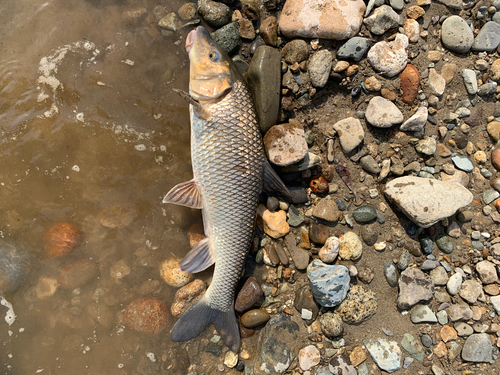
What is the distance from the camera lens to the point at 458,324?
11.2 ft

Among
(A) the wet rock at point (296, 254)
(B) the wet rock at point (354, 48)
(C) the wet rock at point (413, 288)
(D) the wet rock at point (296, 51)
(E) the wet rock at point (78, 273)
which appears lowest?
(C) the wet rock at point (413, 288)

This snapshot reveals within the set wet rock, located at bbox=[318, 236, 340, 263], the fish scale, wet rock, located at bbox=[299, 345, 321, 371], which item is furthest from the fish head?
wet rock, located at bbox=[299, 345, 321, 371]

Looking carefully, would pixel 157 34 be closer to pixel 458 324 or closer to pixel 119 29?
pixel 119 29

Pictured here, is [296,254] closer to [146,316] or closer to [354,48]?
[146,316]

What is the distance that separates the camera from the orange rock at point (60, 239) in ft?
10.9

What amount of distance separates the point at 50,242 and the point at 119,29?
2531mm

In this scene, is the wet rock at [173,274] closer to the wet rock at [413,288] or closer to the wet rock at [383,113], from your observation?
the wet rock at [413,288]

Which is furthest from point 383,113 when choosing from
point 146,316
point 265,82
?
point 146,316

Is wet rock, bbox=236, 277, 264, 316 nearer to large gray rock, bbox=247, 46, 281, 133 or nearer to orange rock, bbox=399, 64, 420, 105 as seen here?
large gray rock, bbox=247, 46, 281, 133

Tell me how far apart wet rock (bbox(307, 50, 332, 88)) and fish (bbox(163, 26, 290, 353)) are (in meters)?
0.83

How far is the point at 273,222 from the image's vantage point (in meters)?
3.50

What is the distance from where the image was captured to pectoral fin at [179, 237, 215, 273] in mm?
3248

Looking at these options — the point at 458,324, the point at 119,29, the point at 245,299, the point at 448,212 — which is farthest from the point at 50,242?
the point at 458,324

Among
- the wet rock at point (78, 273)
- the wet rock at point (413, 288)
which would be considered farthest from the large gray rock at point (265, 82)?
the wet rock at point (78, 273)
